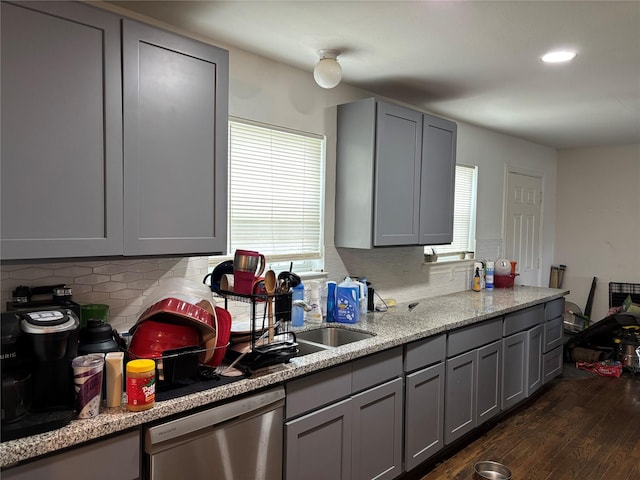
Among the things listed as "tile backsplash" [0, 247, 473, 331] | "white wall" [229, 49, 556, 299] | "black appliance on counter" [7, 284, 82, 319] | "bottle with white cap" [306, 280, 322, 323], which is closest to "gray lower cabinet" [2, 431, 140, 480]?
"black appliance on counter" [7, 284, 82, 319]

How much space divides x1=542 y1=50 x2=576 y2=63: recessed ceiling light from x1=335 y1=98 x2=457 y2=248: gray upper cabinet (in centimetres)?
87

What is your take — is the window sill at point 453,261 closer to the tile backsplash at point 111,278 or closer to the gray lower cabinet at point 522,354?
the gray lower cabinet at point 522,354

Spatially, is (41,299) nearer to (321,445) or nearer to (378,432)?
(321,445)

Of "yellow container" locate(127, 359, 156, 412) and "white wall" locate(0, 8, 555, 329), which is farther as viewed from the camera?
"white wall" locate(0, 8, 555, 329)

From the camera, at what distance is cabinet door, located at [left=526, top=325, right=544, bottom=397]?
381 cm

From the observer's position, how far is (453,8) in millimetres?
2025

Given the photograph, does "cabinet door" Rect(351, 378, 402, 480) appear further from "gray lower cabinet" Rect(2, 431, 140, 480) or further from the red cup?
"gray lower cabinet" Rect(2, 431, 140, 480)

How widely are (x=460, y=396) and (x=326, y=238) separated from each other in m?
1.33

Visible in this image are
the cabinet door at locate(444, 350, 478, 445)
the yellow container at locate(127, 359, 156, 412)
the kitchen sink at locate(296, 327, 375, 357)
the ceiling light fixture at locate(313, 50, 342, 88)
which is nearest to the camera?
the yellow container at locate(127, 359, 156, 412)

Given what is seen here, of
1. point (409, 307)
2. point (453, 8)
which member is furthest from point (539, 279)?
point (453, 8)

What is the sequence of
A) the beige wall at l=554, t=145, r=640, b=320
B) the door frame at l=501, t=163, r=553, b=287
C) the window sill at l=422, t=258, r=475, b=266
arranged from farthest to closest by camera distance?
the beige wall at l=554, t=145, r=640, b=320 → the door frame at l=501, t=163, r=553, b=287 → the window sill at l=422, t=258, r=475, b=266

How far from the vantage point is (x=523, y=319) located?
146 inches

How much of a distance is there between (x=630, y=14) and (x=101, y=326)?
2.54 metres

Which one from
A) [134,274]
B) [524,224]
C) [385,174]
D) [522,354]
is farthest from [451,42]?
[524,224]
